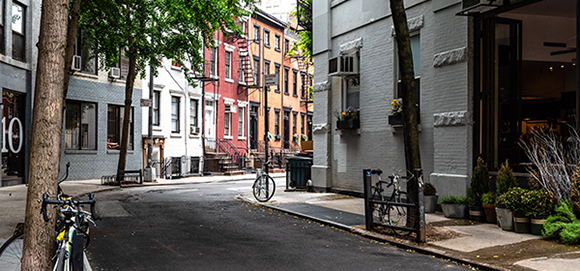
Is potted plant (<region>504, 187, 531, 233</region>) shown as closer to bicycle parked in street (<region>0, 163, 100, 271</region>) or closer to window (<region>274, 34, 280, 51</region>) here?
bicycle parked in street (<region>0, 163, 100, 271</region>)

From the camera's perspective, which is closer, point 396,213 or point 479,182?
point 396,213

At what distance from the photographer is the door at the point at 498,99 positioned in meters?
11.6

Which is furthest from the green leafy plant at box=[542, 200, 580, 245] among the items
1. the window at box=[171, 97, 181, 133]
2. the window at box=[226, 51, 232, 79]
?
the window at box=[226, 51, 232, 79]

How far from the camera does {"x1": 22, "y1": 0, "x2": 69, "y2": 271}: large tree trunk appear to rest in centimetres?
525

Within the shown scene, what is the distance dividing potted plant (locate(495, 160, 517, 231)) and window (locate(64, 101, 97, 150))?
66.8 feet

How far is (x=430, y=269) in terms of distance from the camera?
7098mm

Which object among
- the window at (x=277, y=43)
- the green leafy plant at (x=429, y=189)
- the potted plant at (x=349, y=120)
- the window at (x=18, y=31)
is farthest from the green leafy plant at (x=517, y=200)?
the window at (x=277, y=43)

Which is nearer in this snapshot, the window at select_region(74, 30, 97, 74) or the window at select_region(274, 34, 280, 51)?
the window at select_region(74, 30, 97, 74)

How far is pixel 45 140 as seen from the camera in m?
5.25

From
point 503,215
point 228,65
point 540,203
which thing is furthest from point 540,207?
point 228,65

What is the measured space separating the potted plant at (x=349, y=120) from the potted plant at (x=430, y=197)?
4.23m

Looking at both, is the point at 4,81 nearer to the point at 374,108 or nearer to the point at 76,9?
the point at 76,9

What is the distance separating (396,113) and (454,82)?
6.76 ft

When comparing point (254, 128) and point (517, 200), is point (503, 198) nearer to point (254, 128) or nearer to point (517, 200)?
point (517, 200)
